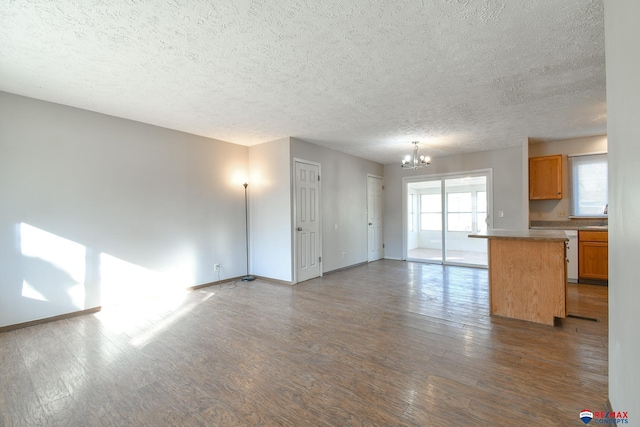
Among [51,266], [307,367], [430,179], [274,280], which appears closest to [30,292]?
[51,266]

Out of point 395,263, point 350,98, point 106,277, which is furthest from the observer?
point 395,263

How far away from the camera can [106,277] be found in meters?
3.70

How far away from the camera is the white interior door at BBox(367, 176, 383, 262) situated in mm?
7141

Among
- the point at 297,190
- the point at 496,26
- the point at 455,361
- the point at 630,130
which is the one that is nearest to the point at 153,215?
the point at 297,190

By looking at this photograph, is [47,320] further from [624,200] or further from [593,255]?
[593,255]

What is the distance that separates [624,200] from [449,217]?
5.61m

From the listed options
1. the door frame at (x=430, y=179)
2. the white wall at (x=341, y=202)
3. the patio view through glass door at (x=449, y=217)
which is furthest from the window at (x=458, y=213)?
the white wall at (x=341, y=202)

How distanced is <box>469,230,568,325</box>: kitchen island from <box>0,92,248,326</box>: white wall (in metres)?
4.36

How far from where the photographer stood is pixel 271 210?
5.16 metres

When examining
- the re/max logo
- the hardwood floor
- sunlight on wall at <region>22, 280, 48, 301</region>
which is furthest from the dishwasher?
sunlight on wall at <region>22, 280, 48, 301</region>

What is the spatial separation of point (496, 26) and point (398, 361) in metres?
2.73

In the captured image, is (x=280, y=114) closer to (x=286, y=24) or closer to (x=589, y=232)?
(x=286, y=24)

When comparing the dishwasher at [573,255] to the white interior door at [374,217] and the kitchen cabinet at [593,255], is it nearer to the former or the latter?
the kitchen cabinet at [593,255]

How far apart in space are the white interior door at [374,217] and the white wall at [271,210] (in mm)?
2834
